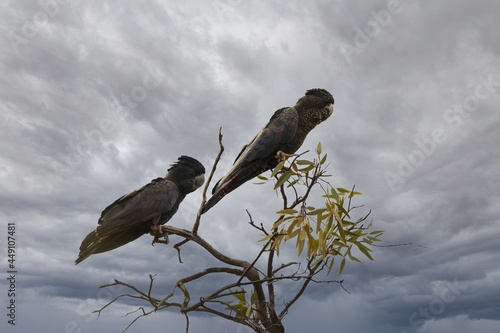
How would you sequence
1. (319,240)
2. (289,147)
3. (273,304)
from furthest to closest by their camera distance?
(289,147) < (273,304) < (319,240)

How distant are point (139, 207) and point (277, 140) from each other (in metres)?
1.31

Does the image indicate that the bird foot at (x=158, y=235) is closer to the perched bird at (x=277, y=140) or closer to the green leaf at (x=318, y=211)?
the perched bird at (x=277, y=140)

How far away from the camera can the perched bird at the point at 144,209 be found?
321 cm

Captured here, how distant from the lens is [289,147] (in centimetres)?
360

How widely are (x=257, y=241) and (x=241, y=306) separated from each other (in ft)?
3.02

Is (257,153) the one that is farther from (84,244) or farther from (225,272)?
(84,244)

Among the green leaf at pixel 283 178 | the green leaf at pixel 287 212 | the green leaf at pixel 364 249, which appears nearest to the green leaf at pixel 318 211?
the green leaf at pixel 287 212

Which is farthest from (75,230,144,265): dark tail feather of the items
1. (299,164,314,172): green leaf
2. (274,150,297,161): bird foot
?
(299,164,314,172): green leaf

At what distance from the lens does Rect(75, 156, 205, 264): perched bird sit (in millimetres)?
3208

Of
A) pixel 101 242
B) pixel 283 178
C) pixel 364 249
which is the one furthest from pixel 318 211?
pixel 101 242

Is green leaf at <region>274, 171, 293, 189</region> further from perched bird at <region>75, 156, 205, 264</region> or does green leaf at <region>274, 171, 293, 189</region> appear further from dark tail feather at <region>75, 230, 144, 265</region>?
dark tail feather at <region>75, 230, 144, 265</region>

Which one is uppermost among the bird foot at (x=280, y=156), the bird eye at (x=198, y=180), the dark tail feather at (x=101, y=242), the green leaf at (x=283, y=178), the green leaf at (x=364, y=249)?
the bird eye at (x=198, y=180)

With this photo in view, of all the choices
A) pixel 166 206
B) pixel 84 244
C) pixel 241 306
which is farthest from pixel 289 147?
pixel 84 244

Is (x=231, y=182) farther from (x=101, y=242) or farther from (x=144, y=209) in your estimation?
(x=101, y=242)
